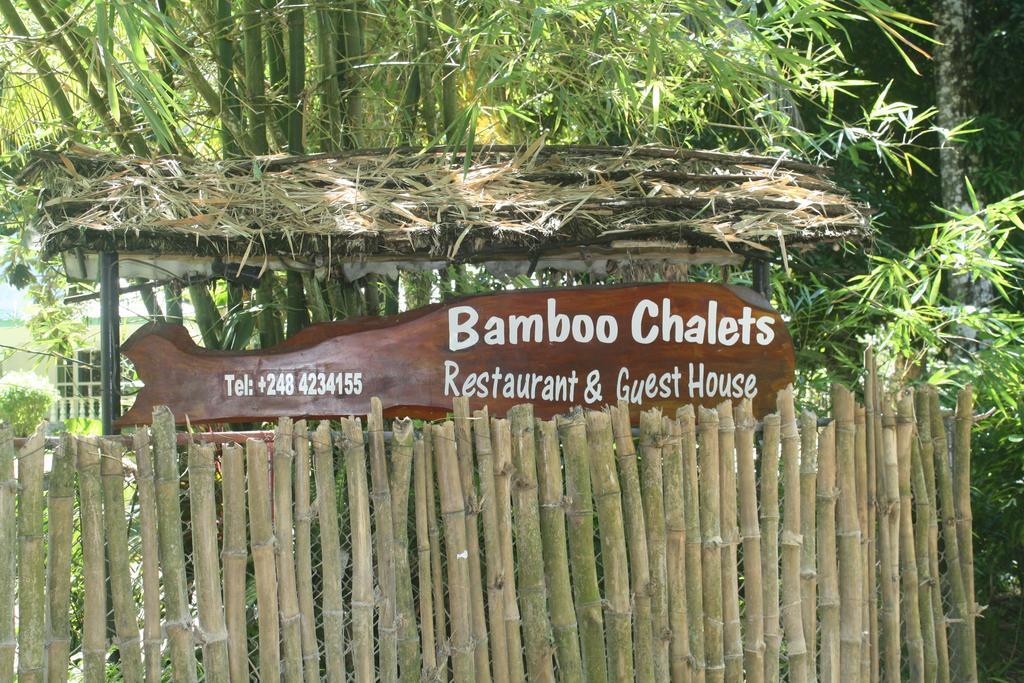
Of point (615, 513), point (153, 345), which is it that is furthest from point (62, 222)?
point (615, 513)

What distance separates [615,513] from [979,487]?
7.64 feet

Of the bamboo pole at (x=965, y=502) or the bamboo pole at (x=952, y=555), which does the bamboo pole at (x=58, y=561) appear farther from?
the bamboo pole at (x=965, y=502)

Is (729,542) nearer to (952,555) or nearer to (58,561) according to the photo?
(952,555)

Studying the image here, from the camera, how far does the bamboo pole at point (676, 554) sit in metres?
3.40

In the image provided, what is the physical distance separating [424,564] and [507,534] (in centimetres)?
29

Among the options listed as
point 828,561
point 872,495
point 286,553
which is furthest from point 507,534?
point 872,495

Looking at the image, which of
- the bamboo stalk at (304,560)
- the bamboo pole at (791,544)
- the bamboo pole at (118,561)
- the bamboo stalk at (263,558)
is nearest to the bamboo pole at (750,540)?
the bamboo pole at (791,544)

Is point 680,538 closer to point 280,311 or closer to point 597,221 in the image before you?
point 597,221

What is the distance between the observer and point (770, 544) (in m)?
3.52

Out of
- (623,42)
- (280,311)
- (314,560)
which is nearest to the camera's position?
(314,560)

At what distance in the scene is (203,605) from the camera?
3105 mm

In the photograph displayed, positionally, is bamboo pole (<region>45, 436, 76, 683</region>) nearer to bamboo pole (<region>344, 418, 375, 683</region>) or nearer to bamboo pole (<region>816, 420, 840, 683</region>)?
bamboo pole (<region>344, 418, 375, 683</region>)

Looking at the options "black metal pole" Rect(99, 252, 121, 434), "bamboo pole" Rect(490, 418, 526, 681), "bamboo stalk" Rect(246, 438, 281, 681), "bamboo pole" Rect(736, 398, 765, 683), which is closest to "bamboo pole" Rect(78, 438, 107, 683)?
"bamboo stalk" Rect(246, 438, 281, 681)

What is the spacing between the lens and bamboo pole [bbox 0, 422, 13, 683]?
298 cm
